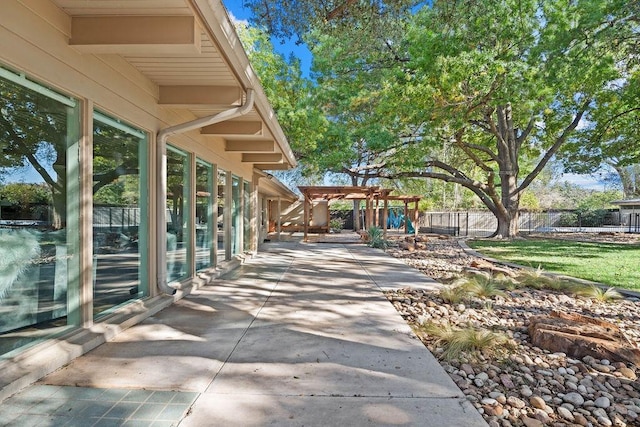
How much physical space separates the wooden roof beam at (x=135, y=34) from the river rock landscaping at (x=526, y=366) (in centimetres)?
334

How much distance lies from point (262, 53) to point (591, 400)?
17.1 metres

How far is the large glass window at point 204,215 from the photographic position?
6.71 m

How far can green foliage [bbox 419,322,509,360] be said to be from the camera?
3.47 metres

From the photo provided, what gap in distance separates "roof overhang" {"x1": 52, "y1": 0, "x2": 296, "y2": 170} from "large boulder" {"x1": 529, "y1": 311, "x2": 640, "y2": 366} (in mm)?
3968

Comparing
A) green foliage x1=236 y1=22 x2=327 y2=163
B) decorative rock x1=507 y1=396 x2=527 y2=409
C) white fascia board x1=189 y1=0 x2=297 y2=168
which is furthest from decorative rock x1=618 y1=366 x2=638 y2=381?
green foliage x1=236 y1=22 x2=327 y2=163

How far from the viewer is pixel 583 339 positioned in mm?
3551

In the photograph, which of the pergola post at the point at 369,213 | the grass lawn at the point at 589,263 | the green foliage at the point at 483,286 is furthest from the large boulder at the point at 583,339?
the pergola post at the point at 369,213

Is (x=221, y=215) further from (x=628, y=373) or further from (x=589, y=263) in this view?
(x=589, y=263)

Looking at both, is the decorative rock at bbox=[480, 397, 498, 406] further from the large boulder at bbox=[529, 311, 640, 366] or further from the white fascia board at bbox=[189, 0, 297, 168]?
the white fascia board at bbox=[189, 0, 297, 168]

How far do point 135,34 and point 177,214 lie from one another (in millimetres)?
3121

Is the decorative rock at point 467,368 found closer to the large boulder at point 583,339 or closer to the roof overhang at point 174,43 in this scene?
the large boulder at point 583,339

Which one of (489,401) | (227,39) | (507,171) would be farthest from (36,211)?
(507,171)

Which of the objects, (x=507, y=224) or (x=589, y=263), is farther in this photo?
(x=507, y=224)

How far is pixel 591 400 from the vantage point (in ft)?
8.93
